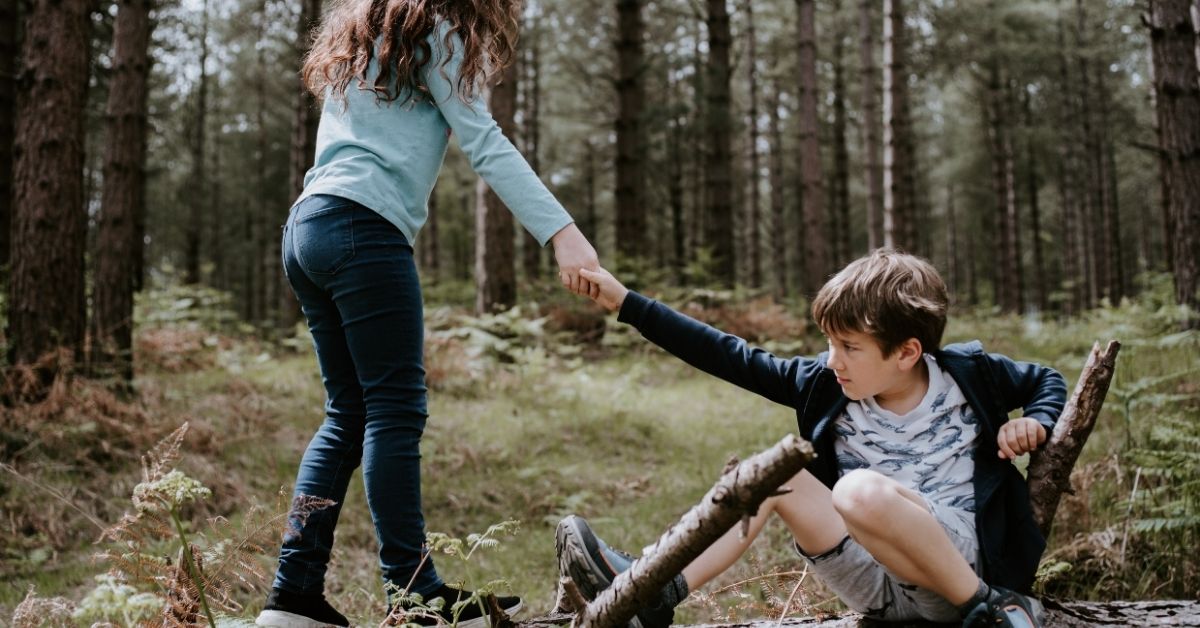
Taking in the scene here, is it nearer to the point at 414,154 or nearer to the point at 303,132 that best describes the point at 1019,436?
the point at 414,154

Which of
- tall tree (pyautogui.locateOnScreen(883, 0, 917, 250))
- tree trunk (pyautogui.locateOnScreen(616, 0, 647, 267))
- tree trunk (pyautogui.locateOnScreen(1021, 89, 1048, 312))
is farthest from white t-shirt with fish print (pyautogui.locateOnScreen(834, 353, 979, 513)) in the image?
tree trunk (pyautogui.locateOnScreen(1021, 89, 1048, 312))

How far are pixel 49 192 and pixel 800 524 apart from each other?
527 cm

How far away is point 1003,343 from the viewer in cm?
977

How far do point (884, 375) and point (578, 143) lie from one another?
2360 centimetres

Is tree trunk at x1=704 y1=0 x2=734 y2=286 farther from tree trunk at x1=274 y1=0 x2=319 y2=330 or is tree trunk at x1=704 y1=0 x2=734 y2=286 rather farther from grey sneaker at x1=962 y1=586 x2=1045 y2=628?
grey sneaker at x1=962 y1=586 x2=1045 y2=628

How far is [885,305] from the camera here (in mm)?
2240

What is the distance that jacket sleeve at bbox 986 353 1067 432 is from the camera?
2352 mm

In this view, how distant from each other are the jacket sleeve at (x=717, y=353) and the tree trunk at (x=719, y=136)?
9.95m

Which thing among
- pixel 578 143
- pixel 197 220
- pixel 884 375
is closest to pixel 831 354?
pixel 884 375

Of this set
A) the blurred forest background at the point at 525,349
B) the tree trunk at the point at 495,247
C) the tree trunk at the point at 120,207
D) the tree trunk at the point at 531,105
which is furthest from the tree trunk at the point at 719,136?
the tree trunk at the point at 120,207

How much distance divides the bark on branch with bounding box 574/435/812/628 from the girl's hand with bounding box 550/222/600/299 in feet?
2.65

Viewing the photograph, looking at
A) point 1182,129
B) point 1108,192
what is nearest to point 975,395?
point 1182,129

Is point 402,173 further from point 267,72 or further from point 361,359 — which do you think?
point 267,72

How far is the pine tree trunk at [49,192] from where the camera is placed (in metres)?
5.15
